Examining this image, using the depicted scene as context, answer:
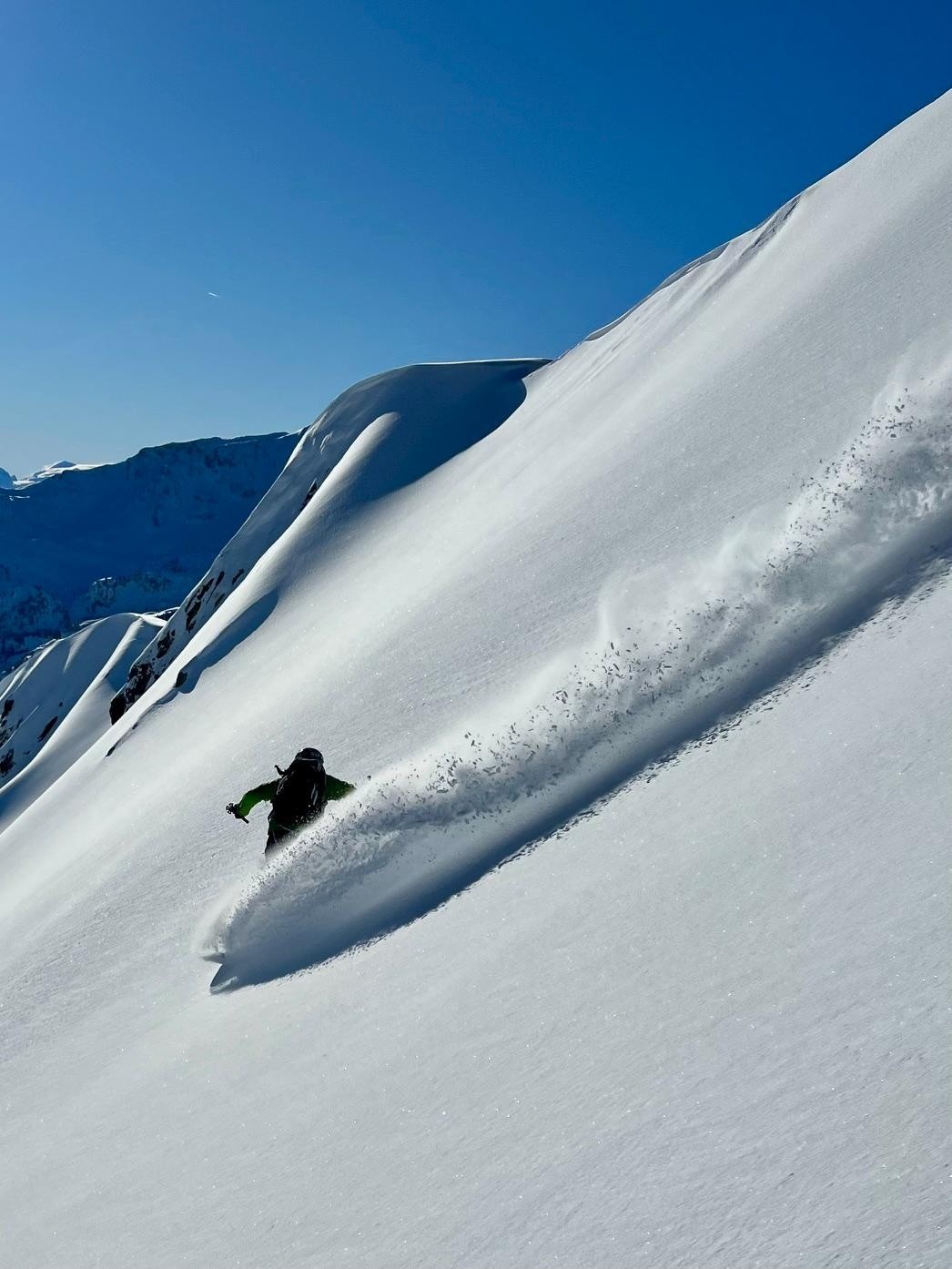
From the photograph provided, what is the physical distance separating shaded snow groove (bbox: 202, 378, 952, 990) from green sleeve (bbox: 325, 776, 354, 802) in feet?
2.43

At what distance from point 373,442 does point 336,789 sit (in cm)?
3229

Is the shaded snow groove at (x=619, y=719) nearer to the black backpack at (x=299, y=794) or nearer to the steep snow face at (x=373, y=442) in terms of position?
the black backpack at (x=299, y=794)

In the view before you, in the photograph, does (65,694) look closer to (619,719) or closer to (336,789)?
(336,789)

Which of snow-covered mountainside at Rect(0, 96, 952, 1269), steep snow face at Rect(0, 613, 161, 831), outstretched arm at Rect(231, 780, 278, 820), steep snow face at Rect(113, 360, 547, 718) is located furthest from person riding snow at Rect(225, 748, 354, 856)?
steep snow face at Rect(0, 613, 161, 831)

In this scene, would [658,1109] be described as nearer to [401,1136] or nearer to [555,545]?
[401,1136]

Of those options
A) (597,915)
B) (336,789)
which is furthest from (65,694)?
(597,915)

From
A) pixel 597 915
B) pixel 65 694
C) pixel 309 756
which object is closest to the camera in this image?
pixel 597 915

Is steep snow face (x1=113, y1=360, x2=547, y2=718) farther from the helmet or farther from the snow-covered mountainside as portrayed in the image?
the helmet

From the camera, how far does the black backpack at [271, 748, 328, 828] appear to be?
828 cm

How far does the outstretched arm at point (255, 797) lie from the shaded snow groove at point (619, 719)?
1279 millimetres

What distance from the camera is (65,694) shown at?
75562 mm

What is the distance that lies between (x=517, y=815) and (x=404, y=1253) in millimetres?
3527

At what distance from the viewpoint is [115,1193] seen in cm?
471

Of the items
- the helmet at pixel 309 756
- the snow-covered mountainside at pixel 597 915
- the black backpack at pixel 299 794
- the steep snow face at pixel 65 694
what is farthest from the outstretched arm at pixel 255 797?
the steep snow face at pixel 65 694
